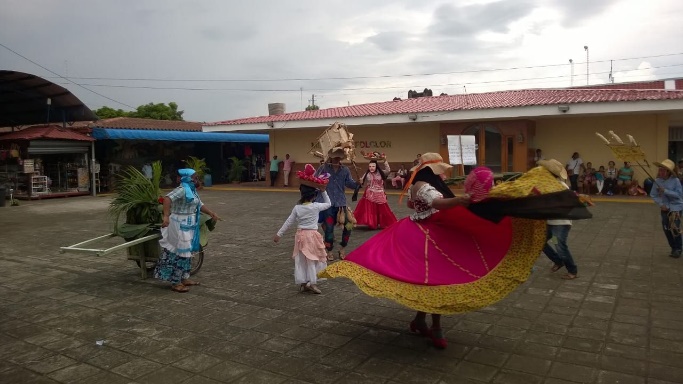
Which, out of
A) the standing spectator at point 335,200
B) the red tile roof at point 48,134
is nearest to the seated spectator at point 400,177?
the standing spectator at point 335,200

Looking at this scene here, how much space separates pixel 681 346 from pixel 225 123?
21172 mm

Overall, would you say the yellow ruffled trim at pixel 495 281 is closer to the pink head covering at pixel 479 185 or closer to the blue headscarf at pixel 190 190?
the pink head covering at pixel 479 185

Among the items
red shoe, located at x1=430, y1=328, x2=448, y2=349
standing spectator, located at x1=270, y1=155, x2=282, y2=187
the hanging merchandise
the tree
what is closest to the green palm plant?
red shoe, located at x1=430, y1=328, x2=448, y2=349

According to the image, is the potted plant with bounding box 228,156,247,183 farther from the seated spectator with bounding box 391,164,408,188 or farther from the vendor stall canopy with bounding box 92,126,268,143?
the seated spectator with bounding box 391,164,408,188

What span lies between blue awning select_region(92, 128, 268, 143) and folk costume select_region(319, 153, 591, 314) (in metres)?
19.9

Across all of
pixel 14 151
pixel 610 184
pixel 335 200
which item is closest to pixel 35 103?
pixel 14 151

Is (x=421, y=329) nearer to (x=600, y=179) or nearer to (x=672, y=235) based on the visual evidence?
(x=672, y=235)

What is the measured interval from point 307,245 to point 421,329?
1.95m

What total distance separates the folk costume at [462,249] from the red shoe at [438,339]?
2.33 ft

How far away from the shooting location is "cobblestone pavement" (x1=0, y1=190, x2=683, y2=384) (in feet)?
13.2

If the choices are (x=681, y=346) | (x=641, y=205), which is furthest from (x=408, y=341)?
(x=641, y=205)

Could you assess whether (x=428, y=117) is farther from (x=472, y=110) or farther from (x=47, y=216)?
(x=47, y=216)

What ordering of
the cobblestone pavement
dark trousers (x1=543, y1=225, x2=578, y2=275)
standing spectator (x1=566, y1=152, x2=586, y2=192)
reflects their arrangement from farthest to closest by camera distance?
standing spectator (x1=566, y1=152, x2=586, y2=192) < dark trousers (x1=543, y1=225, x2=578, y2=275) < the cobblestone pavement

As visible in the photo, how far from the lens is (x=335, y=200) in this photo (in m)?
8.17
